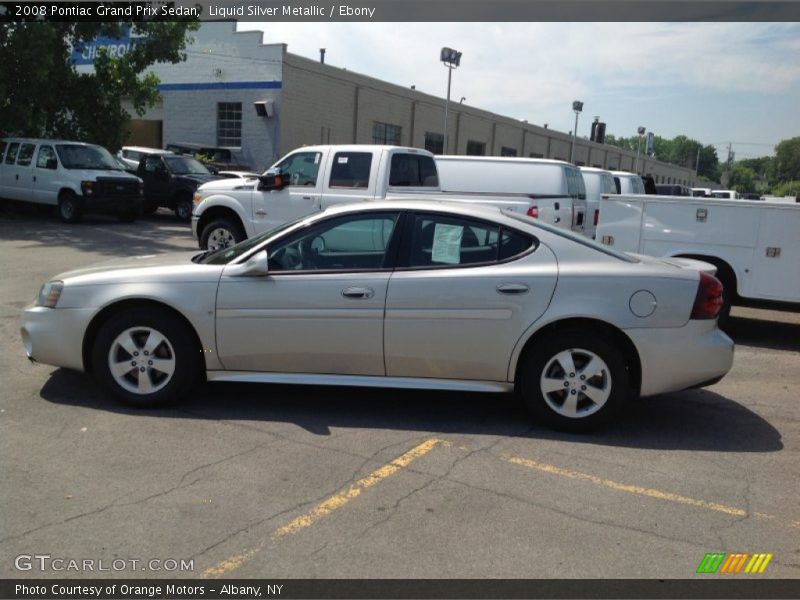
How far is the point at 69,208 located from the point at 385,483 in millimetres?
16847

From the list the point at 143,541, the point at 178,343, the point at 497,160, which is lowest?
the point at 143,541

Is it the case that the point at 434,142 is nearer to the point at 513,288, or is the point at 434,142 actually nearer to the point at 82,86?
the point at 82,86

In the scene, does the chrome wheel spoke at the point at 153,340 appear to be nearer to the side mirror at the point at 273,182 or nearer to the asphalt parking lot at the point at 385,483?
the asphalt parking lot at the point at 385,483

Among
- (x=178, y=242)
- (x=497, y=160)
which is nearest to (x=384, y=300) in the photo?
(x=497, y=160)

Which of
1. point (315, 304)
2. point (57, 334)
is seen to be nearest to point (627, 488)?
point (315, 304)

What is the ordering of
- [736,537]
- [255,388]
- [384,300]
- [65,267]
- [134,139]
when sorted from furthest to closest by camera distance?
[134,139] < [65,267] < [255,388] < [384,300] < [736,537]

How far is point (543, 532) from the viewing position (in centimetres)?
372

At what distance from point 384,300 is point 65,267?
27.4ft

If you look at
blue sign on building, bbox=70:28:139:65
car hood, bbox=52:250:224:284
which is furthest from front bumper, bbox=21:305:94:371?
blue sign on building, bbox=70:28:139:65

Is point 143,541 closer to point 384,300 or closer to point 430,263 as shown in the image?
point 384,300

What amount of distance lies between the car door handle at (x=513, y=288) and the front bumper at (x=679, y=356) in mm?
740

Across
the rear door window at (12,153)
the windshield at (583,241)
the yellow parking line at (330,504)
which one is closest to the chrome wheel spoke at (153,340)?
the yellow parking line at (330,504)

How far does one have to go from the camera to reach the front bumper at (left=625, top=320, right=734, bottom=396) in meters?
4.98

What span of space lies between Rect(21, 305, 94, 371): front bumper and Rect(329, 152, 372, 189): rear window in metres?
6.27
